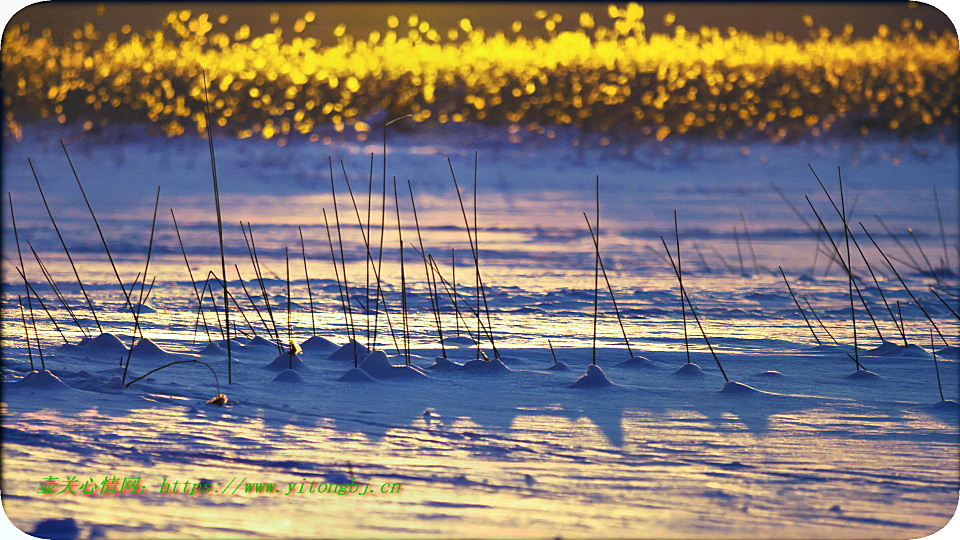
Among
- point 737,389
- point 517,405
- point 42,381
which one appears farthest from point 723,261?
point 42,381

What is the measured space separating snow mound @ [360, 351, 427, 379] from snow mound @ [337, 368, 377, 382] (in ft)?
0.08

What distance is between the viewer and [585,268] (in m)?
3.23

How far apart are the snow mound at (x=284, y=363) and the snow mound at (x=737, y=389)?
789 mm

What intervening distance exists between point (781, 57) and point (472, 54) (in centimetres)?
201

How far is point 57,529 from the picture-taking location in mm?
1145

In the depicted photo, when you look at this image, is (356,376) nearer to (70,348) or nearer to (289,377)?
(289,377)

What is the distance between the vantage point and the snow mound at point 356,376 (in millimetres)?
1780

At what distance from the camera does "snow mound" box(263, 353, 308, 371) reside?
1.85 metres

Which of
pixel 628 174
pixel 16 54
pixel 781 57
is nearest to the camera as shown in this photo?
pixel 16 54

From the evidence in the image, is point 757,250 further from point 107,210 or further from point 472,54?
point 107,210

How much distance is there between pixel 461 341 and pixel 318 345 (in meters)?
0.31

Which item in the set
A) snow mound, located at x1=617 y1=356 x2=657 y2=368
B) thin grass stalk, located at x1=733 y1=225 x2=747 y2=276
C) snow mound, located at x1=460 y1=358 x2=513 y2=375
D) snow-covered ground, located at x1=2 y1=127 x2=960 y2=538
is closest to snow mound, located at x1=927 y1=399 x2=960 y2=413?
snow-covered ground, located at x1=2 y1=127 x2=960 y2=538

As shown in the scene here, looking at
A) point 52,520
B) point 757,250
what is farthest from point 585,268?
point 52,520

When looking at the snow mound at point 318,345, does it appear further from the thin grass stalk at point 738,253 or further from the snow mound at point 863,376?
the thin grass stalk at point 738,253
